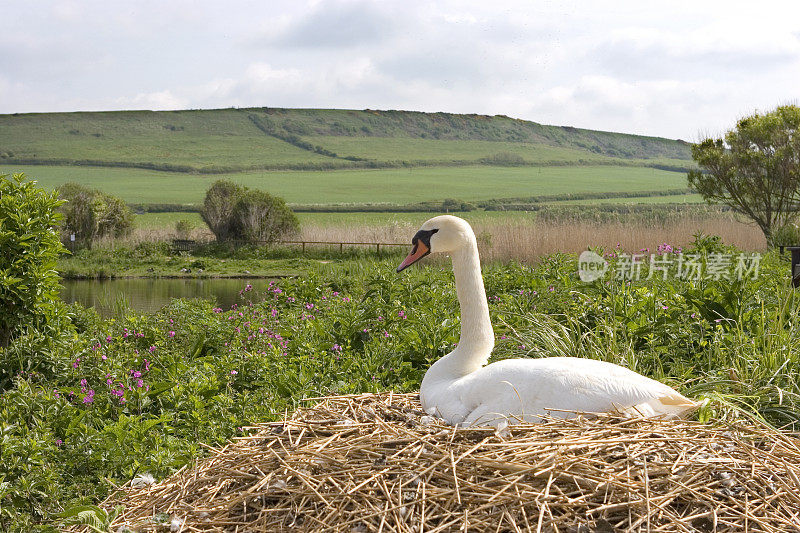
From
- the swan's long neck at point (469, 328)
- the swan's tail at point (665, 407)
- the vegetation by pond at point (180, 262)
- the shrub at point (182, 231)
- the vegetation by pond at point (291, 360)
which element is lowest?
the vegetation by pond at point (180, 262)

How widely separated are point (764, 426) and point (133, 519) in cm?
343

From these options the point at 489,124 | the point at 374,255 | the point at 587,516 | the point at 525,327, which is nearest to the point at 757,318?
the point at 525,327

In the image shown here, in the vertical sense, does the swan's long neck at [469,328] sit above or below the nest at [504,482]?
above

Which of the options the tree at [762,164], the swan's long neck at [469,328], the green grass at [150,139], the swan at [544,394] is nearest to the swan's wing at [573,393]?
the swan at [544,394]

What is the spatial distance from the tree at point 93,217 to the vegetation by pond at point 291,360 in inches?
1353

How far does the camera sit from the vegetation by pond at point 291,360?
5.14 meters

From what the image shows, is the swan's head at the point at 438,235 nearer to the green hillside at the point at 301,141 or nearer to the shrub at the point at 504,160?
the green hillside at the point at 301,141

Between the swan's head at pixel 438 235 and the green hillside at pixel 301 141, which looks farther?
the green hillside at pixel 301 141

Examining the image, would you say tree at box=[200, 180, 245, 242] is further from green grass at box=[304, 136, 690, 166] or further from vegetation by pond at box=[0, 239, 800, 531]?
green grass at box=[304, 136, 690, 166]

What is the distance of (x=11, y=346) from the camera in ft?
25.4

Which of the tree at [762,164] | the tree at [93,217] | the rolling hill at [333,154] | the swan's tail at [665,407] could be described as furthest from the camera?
the rolling hill at [333,154]

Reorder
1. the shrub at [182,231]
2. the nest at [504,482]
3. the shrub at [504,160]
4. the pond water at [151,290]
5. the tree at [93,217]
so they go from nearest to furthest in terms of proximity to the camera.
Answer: the nest at [504,482] < the pond water at [151,290] < the tree at [93,217] < the shrub at [182,231] < the shrub at [504,160]

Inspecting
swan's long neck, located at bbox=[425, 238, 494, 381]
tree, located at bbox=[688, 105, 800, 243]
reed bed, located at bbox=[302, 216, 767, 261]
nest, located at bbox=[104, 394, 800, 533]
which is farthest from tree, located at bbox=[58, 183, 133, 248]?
nest, located at bbox=[104, 394, 800, 533]

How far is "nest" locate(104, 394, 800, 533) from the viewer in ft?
9.56
